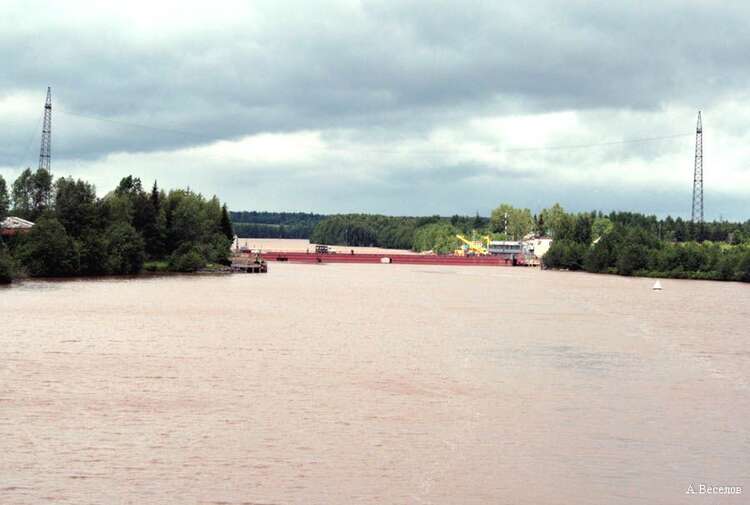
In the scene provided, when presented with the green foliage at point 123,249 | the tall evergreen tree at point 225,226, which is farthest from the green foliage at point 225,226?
the green foliage at point 123,249

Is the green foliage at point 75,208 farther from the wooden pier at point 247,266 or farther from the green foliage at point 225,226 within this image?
the green foliage at point 225,226

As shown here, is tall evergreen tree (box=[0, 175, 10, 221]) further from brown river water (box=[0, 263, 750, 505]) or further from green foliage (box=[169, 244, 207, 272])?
brown river water (box=[0, 263, 750, 505])

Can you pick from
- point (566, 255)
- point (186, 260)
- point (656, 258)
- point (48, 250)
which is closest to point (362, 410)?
point (48, 250)

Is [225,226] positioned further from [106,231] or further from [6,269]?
[6,269]

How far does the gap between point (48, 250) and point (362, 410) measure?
74.9 meters

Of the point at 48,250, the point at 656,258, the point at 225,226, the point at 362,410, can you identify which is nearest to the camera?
the point at 362,410

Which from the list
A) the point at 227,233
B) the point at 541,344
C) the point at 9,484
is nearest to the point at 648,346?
the point at 541,344

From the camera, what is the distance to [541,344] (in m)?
49.8

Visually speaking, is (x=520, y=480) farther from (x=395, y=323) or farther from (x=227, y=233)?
(x=227, y=233)

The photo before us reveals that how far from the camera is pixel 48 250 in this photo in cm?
9756

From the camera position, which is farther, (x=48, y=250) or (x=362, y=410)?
(x=48, y=250)

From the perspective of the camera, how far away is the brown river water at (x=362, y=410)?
2152 centimetres

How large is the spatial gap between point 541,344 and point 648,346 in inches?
227

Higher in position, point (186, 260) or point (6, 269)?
point (186, 260)
